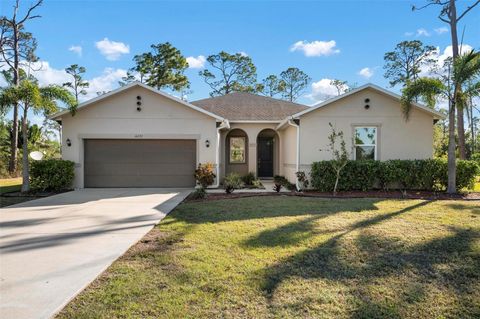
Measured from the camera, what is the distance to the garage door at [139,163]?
42.4 ft

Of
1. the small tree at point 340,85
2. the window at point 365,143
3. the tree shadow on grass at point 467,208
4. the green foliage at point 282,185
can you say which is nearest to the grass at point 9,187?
the green foliage at point 282,185

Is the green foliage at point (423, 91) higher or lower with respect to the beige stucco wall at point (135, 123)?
higher

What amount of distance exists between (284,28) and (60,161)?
43.8 feet

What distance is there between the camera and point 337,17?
14070 millimetres

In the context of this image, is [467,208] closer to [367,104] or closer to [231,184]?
[367,104]

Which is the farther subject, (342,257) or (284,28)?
(284,28)

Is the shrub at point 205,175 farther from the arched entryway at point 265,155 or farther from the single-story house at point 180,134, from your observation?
the arched entryway at point 265,155

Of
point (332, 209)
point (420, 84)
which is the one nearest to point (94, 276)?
point (332, 209)

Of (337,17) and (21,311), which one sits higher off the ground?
(337,17)

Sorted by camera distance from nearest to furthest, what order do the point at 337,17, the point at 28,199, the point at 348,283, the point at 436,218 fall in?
the point at 348,283
the point at 436,218
the point at 28,199
the point at 337,17

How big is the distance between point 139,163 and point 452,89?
1248 cm

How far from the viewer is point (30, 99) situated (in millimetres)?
10852

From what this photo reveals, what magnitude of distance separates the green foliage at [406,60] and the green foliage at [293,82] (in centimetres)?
989

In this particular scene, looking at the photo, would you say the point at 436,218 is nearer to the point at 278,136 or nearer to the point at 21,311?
the point at 21,311
